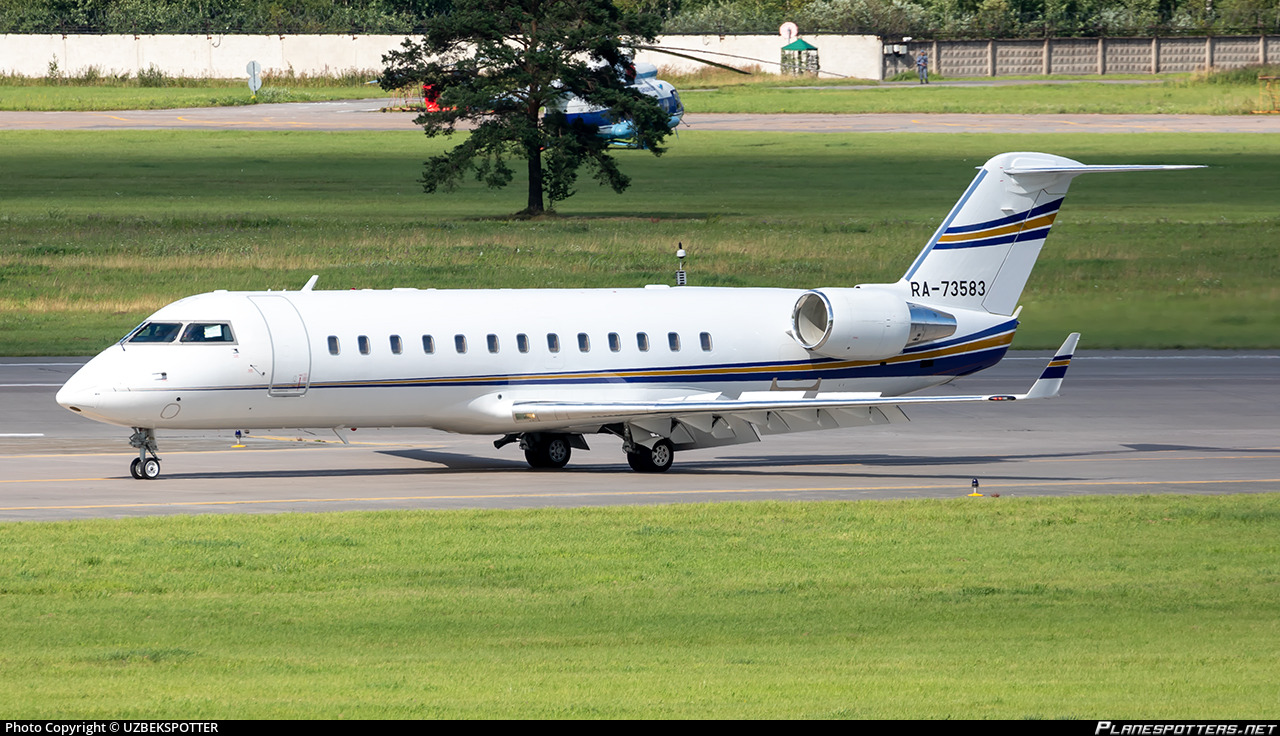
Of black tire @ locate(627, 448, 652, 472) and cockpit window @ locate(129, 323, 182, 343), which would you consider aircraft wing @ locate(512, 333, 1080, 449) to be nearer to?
black tire @ locate(627, 448, 652, 472)

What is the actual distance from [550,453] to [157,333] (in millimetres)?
7815

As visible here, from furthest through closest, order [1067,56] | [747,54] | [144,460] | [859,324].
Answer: [1067,56] → [747,54] → [859,324] → [144,460]

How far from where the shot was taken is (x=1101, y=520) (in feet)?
90.4

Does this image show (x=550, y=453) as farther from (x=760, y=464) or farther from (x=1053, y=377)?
(x=1053, y=377)

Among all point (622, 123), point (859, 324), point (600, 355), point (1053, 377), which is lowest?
point (1053, 377)

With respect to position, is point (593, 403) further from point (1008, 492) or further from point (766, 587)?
point (766, 587)

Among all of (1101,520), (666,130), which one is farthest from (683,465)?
(666,130)

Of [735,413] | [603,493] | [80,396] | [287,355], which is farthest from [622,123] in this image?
[80,396]

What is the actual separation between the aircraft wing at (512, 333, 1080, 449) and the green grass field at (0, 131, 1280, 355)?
656 inches

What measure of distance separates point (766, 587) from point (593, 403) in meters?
11.9

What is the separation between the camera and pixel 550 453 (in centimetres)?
3478

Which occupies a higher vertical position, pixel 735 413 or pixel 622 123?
pixel 622 123

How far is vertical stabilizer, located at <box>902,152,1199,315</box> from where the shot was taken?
3672 cm

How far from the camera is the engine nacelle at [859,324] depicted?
113 ft
